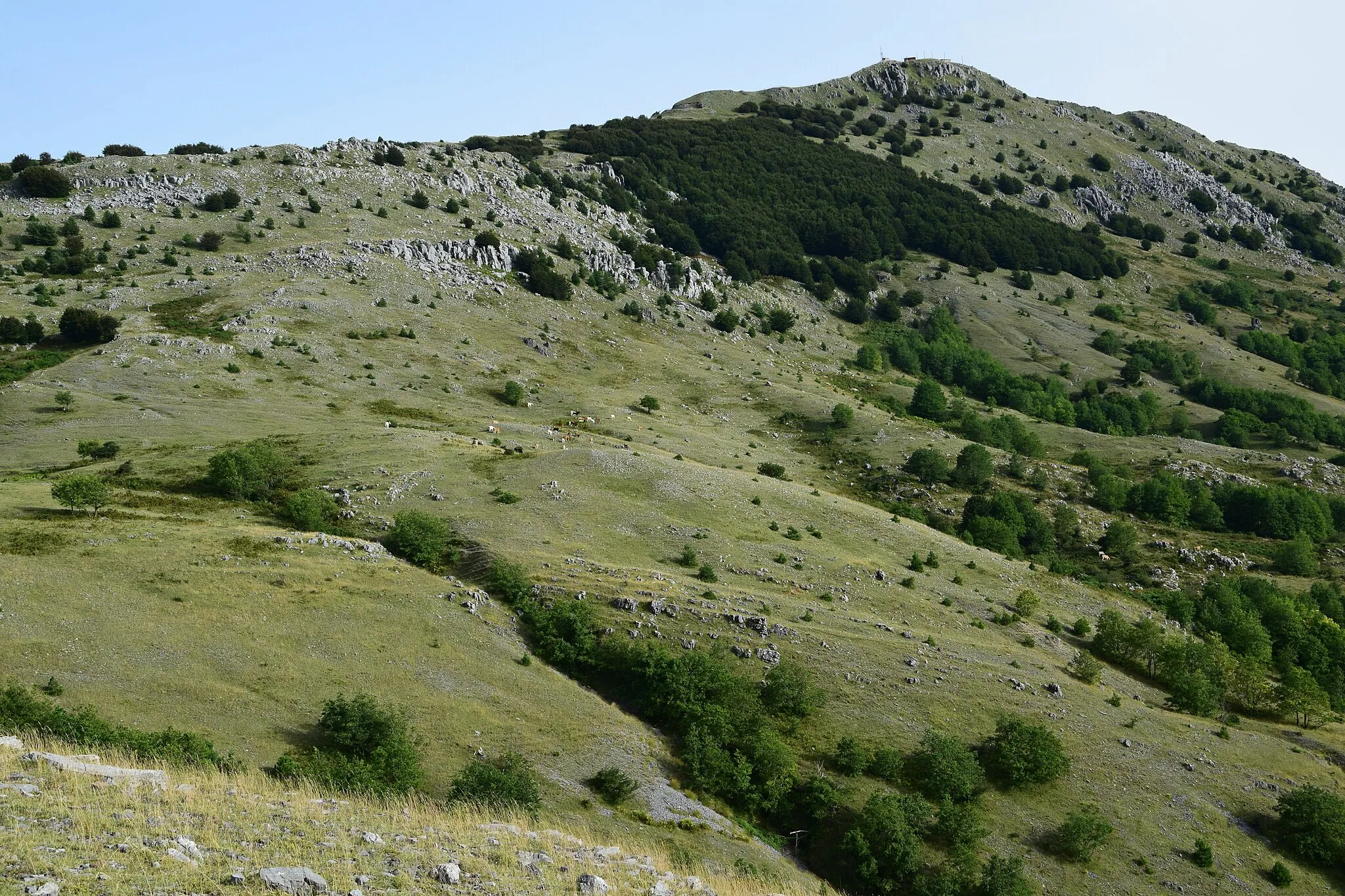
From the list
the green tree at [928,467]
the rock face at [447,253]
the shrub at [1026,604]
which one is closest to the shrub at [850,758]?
the shrub at [1026,604]

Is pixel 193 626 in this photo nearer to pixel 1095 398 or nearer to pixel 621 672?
pixel 621 672

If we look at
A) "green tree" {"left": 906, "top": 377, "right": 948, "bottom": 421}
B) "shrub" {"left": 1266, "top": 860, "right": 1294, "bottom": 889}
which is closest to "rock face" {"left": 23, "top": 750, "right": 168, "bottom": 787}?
"shrub" {"left": 1266, "top": 860, "right": 1294, "bottom": 889}

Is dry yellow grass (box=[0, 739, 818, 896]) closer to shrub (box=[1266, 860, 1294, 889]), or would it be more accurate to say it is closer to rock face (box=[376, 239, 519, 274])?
shrub (box=[1266, 860, 1294, 889])

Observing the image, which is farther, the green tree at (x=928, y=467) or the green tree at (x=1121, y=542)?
the green tree at (x=928, y=467)

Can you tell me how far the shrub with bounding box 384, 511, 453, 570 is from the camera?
49656mm

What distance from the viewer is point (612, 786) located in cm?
3484

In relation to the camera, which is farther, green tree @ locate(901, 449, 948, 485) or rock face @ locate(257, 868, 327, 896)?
green tree @ locate(901, 449, 948, 485)

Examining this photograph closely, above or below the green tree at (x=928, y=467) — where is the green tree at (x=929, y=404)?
above

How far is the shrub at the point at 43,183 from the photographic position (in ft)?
358

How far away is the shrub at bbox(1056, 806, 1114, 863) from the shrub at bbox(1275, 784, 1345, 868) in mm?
10979

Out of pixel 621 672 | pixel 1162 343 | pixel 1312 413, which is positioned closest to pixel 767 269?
pixel 1162 343

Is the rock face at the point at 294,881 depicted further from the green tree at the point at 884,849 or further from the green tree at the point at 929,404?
the green tree at the point at 929,404

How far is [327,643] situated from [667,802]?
17.9m

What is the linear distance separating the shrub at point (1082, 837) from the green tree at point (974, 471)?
187 feet
